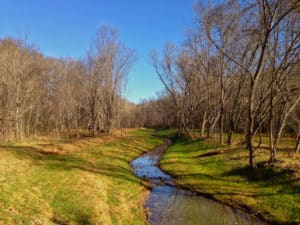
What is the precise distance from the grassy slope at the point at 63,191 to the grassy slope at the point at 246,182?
4.84 m

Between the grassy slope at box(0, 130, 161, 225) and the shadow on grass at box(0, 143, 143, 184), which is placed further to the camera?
the shadow on grass at box(0, 143, 143, 184)

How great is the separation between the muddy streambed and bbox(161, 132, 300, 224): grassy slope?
2.85 feet

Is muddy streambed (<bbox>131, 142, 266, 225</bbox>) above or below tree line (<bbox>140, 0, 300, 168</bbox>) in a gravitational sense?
below

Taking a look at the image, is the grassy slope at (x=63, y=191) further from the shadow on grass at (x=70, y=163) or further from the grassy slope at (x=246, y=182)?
the grassy slope at (x=246, y=182)

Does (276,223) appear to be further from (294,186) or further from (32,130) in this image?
(32,130)

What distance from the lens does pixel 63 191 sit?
15.5 m

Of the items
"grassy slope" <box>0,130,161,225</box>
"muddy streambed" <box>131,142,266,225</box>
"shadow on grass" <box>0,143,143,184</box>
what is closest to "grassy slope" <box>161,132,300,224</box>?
"muddy streambed" <box>131,142,266,225</box>

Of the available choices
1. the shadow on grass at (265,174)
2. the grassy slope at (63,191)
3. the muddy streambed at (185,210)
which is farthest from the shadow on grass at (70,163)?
the shadow on grass at (265,174)

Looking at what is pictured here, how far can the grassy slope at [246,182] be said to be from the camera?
15.1 meters

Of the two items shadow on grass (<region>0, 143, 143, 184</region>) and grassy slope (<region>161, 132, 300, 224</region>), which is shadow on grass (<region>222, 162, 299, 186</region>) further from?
shadow on grass (<region>0, 143, 143, 184</region>)

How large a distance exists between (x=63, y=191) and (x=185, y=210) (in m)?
6.46

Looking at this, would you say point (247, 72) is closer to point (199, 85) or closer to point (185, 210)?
point (185, 210)

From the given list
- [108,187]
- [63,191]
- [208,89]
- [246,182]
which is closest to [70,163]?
[108,187]

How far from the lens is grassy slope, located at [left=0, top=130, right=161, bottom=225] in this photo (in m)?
12.3
